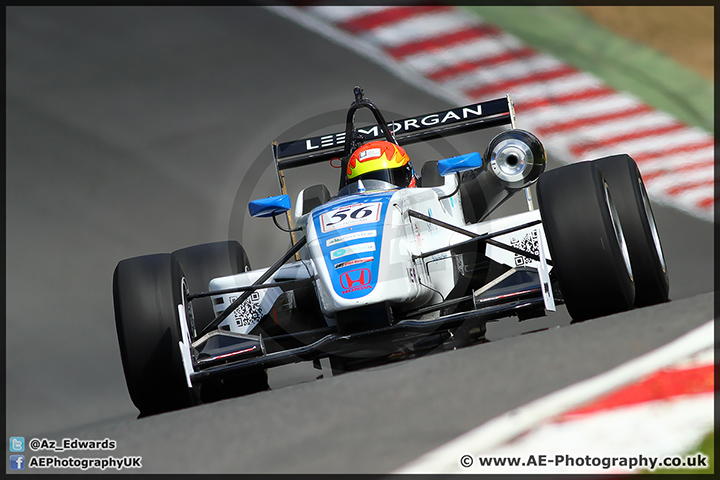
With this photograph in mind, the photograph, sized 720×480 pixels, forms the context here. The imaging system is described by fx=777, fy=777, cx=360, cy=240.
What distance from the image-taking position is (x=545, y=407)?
2066mm

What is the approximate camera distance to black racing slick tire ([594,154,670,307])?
4312mm

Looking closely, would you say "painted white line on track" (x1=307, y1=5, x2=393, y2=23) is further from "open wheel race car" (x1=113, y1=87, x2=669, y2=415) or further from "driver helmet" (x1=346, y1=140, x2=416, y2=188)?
"open wheel race car" (x1=113, y1=87, x2=669, y2=415)

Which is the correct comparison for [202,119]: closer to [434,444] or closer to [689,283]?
[689,283]

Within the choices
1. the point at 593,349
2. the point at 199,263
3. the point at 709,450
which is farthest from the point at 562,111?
the point at 709,450

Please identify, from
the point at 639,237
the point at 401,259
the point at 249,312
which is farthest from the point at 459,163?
the point at 249,312

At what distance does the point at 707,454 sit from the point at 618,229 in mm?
2410

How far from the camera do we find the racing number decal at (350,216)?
14.3 feet

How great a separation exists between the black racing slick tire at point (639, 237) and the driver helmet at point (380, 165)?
1.45 m

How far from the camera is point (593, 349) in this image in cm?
265

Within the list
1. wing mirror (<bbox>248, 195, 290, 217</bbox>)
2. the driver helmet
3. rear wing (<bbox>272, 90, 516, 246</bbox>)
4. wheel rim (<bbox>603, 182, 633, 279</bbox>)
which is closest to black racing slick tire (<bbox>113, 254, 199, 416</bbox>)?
wing mirror (<bbox>248, 195, 290, 217</bbox>)

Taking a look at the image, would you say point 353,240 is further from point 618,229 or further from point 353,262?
point 618,229

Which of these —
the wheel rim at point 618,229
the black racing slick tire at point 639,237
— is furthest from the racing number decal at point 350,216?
the black racing slick tire at point 639,237

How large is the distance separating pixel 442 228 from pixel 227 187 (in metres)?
4.88

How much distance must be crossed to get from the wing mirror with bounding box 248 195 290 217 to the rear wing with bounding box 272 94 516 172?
1.85 m
